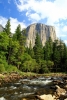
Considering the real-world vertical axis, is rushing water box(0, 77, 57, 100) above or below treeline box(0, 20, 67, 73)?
below

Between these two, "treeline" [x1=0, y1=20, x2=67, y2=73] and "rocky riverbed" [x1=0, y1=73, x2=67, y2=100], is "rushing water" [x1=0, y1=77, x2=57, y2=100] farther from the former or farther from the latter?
"treeline" [x1=0, y1=20, x2=67, y2=73]

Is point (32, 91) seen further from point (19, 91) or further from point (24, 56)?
point (24, 56)

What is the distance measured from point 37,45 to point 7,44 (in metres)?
28.2

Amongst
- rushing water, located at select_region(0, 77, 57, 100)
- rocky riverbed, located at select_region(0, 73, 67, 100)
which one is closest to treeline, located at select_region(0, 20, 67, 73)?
rocky riverbed, located at select_region(0, 73, 67, 100)

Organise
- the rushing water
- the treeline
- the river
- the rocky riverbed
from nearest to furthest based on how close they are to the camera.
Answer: the rocky riverbed < the river < the rushing water < the treeline

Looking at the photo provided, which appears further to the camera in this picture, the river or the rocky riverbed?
the river

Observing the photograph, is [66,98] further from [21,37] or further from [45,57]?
[45,57]

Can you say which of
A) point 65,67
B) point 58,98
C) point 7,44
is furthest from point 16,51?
point 58,98

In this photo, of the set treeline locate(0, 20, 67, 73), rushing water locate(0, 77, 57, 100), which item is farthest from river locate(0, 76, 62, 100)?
treeline locate(0, 20, 67, 73)

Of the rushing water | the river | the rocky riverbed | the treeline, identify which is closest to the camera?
the rocky riverbed

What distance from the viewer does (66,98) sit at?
14.6 meters

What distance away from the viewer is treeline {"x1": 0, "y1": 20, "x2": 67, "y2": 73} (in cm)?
4938

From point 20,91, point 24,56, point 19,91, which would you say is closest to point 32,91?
point 20,91

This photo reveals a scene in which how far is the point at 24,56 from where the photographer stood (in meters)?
59.3
